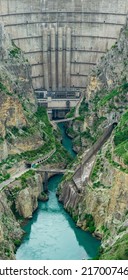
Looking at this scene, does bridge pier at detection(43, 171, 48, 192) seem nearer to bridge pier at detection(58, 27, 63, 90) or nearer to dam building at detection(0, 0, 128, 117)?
dam building at detection(0, 0, 128, 117)

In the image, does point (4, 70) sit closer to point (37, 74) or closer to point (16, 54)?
point (16, 54)

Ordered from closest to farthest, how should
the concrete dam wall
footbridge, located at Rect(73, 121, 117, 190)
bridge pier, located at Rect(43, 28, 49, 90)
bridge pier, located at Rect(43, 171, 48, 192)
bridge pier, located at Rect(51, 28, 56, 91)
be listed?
footbridge, located at Rect(73, 121, 117, 190), bridge pier, located at Rect(43, 171, 48, 192), the concrete dam wall, bridge pier, located at Rect(43, 28, 49, 90), bridge pier, located at Rect(51, 28, 56, 91)

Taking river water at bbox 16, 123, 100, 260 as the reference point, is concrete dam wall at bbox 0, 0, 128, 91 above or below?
above

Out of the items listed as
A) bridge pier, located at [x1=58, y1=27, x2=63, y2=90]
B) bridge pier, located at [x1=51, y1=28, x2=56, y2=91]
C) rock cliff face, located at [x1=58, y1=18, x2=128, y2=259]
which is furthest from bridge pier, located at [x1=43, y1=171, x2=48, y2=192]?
bridge pier, located at [x1=58, y1=27, x2=63, y2=90]

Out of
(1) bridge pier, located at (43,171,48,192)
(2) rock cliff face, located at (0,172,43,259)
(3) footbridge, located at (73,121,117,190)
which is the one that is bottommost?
(1) bridge pier, located at (43,171,48,192)

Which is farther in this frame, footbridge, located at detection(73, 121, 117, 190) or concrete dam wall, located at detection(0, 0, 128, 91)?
concrete dam wall, located at detection(0, 0, 128, 91)

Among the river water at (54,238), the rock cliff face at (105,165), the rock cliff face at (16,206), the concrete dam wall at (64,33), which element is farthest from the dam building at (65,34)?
the river water at (54,238)

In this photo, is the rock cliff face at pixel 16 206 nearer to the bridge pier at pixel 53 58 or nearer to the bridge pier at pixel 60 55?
the bridge pier at pixel 53 58

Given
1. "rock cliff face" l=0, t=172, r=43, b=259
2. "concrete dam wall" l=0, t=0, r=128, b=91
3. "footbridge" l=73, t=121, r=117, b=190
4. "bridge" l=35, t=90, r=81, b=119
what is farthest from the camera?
"concrete dam wall" l=0, t=0, r=128, b=91

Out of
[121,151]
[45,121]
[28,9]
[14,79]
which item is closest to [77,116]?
[45,121]
